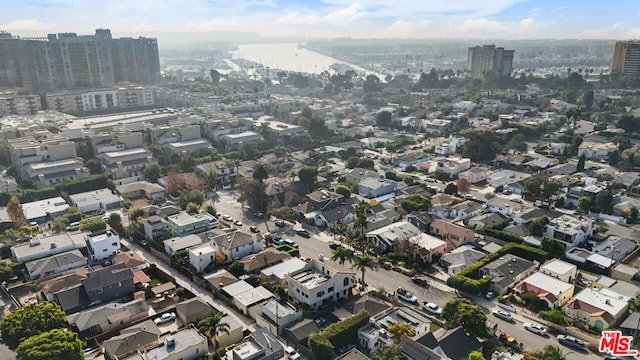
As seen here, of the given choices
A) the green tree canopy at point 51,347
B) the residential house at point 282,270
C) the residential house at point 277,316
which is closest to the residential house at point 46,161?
the residential house at point 282,270

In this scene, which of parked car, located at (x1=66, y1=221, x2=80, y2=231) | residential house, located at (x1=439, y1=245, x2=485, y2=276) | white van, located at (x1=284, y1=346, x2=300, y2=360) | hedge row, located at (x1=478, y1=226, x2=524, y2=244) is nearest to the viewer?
white van, located at (x1=284, y1=346, x2=300, y2=360)

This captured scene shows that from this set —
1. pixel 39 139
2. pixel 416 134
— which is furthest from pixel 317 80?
pixel 39 139

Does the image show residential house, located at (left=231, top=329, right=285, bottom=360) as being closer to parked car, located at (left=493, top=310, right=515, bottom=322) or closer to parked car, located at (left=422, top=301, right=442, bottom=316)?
parked car, located at (left=422, top=301, right=442, bottom=316)

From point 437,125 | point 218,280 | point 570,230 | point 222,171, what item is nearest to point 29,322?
point 218,280

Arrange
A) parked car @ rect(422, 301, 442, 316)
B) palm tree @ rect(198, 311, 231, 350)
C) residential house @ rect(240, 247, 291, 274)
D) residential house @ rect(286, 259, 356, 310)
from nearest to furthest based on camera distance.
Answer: palm tree @ rect(198, 311, 231, 350), parked car @ rect(422, 301, 442, 316), residential house @ rect(286, 259, 356, 310), residential house @ rect(240, 247, 291, 274)

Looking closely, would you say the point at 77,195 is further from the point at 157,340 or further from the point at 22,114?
the point at 22,114

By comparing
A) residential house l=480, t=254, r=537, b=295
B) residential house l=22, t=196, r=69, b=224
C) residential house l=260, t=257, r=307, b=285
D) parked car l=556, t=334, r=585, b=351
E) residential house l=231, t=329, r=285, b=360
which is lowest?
parked car l=556, t=334, r=585, b=351

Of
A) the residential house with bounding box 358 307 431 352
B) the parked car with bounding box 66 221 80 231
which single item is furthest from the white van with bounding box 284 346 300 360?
the parked car with bounding box 66 221 80 231

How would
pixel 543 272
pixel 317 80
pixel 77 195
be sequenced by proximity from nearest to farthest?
pixel 543 272 < pixel 77 195 < pixel 317 80
